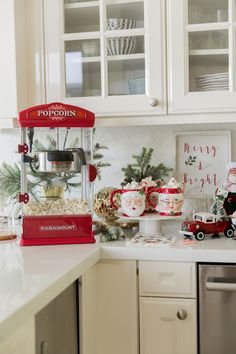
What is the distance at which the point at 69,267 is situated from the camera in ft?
5.03

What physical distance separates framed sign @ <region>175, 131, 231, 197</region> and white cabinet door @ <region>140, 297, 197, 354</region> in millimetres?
708

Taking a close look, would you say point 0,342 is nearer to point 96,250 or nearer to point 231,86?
point 96,250

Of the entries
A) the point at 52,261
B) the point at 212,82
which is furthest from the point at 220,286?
the point at 212,82

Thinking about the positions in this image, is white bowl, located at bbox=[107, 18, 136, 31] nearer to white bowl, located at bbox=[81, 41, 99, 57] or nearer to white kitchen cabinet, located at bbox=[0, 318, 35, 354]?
white bowl, located at bbox=[81, 41, 99, 57]

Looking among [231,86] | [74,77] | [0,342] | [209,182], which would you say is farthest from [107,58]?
[0,342]

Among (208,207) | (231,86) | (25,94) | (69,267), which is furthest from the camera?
(208,207)

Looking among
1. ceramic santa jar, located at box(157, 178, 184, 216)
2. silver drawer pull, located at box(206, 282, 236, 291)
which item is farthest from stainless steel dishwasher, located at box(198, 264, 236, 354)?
ceramic santa jar, located at box(157, 178, 184, 216)

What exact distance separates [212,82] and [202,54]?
13 cm

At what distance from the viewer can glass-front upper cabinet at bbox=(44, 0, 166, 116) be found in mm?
2064

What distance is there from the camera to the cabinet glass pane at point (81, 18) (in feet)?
7.04

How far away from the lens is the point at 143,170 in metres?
2.23

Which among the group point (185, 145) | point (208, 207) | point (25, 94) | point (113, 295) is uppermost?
point (25, 94)

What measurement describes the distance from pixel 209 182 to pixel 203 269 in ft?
2.23

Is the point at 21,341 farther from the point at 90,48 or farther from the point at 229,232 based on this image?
the point at 90,48
